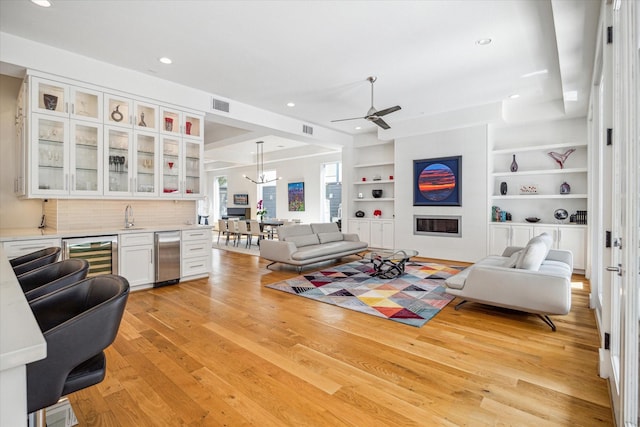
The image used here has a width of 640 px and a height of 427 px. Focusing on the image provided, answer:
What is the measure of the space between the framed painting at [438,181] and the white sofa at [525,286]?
3127 millimetres

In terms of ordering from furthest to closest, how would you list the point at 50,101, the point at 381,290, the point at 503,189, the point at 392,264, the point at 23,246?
1. the point at 503,189
2. the point at 392,264
3. the point at 381,290
4. the point at 50,101
5. the point at 23,246

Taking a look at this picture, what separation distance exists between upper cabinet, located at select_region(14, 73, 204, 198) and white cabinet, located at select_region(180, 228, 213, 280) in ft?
2.21

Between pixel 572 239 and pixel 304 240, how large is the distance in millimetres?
4814

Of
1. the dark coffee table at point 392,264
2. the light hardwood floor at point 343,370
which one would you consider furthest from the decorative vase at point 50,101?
the dark coffee table at point 392,264

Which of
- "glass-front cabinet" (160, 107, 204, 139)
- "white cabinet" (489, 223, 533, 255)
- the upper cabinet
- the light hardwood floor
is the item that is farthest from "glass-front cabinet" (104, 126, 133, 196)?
"white cabinet" (489, 223, 533, 255)

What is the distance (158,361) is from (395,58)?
Answer: 4.33 m

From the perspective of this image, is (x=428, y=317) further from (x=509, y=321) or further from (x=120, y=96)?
(x=120, y=96)

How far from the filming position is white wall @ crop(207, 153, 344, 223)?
10711 mm

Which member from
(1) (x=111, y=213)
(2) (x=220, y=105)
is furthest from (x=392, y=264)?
(1) (x=111, y=213)

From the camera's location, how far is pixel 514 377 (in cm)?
228

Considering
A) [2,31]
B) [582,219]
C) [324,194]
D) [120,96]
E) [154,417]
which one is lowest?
[154,417]

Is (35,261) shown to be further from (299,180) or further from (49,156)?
(299,180)

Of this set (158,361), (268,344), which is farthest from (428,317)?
(158,361)

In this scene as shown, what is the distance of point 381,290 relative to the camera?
4.44 metres
